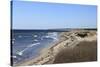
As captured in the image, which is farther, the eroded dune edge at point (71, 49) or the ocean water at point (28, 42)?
the eroded dune edge at point (71, 49)

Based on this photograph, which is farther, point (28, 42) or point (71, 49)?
point (71, 49)

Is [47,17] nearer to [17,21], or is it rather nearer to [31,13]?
[31,13]

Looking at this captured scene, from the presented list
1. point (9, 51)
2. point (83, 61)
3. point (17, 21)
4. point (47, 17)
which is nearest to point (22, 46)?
point (9, 51)

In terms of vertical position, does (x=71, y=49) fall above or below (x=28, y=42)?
below

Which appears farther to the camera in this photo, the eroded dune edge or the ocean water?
the eroded dune edge
